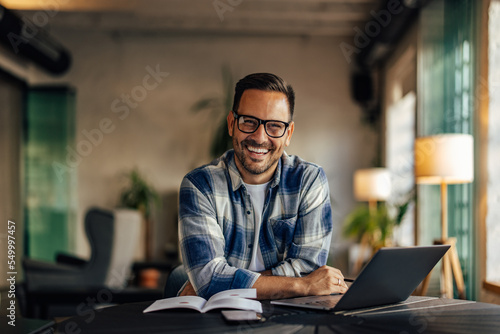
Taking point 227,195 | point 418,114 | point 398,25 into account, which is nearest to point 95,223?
point 227,195

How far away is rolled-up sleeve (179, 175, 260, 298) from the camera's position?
167 cm

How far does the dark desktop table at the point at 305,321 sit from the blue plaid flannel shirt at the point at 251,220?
38 cm

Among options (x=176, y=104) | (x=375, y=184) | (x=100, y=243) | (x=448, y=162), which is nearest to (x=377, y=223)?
(x=375, y=184)

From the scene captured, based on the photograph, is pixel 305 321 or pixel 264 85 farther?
pixel 264 85

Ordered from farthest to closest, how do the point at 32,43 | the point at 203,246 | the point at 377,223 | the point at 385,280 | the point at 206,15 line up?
the point at 206,15 → the point at 32,43 → the point at 377,223 → the point at 203,246 → the point at 385,280

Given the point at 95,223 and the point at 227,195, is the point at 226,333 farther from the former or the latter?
the point at 95,223

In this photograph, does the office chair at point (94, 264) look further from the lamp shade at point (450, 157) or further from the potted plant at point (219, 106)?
the potted plant at point (219, 106)

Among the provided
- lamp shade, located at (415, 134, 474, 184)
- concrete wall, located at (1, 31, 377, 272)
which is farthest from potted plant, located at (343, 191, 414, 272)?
lamp shade, located at (415, 134, 474, 184)

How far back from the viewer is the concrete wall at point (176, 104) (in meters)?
7.69

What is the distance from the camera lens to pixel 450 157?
3383 millimetres

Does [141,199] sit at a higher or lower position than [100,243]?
higher

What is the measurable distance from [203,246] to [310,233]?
382 mm

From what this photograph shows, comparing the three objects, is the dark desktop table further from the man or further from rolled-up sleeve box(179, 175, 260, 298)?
the man

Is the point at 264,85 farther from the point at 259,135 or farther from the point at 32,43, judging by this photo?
the point at 32,43
